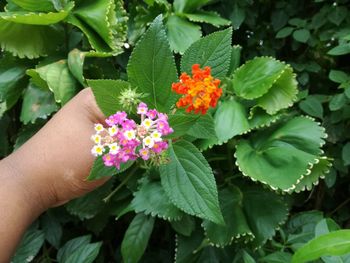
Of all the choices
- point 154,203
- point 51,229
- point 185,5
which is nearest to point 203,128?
point 154,203

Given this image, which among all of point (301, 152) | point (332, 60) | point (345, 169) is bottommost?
point (345, 169)

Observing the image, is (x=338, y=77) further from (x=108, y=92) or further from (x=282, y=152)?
(x=108, y=92)

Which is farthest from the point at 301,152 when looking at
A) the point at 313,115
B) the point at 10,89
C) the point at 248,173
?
the point at 10,89

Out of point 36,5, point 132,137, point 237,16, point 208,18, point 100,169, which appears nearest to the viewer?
point 132,137

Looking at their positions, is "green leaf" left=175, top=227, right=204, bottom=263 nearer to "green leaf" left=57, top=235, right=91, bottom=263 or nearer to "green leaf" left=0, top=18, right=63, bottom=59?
"green leaf" left=57, top=235, right=91, bottom=263

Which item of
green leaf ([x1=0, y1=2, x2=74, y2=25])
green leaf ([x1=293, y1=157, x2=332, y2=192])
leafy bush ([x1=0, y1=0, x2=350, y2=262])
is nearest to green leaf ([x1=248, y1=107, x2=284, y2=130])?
leafy bush ([x1=0, y1=0, x2=350, y2=262])

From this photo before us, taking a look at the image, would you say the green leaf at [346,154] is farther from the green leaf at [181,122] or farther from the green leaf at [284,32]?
the green leaf at [181,122]

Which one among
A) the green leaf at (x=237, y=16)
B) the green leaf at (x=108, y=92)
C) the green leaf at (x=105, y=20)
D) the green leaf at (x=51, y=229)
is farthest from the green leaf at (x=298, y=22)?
the green leaf at (x=51, y=229)

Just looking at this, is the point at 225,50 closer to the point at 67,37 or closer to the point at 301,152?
the point at 301,152
